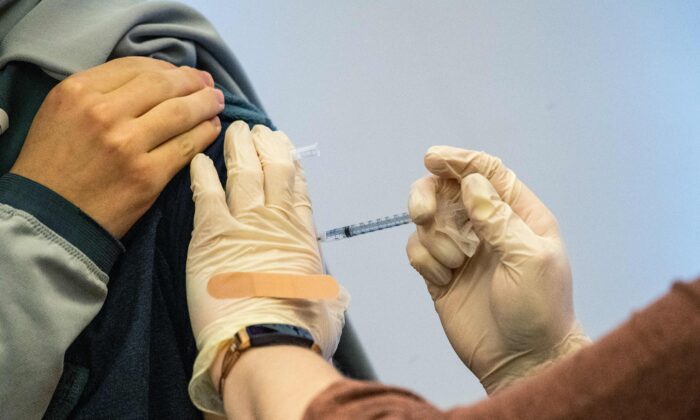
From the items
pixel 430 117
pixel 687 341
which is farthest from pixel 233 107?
pixel 687 341

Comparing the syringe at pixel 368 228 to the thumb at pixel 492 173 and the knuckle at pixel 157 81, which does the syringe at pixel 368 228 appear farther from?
the knuckle at pixel 157 81

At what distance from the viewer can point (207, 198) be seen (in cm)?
86

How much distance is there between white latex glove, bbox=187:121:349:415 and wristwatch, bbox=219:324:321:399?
0.02m

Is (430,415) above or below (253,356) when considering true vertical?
above

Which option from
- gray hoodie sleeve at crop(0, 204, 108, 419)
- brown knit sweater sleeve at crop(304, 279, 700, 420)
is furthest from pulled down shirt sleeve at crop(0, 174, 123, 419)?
brown knit sweater sleeve at crop(304, 279, 700, 420)

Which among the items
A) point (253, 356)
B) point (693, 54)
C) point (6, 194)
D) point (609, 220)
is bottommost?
point (609, 220)

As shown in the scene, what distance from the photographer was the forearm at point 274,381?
576 millimetres

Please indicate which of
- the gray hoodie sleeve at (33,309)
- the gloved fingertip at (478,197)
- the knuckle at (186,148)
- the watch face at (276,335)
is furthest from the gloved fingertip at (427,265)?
the gray hoodie sleeve at (33,309)

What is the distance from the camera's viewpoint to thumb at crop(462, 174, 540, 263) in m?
0.84

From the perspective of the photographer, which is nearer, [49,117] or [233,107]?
[49,117]

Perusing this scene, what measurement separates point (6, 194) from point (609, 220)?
1247 millimetres

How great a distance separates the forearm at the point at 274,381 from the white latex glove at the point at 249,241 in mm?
65

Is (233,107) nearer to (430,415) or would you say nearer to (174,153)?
(174,153)

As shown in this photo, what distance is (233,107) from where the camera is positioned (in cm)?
104
